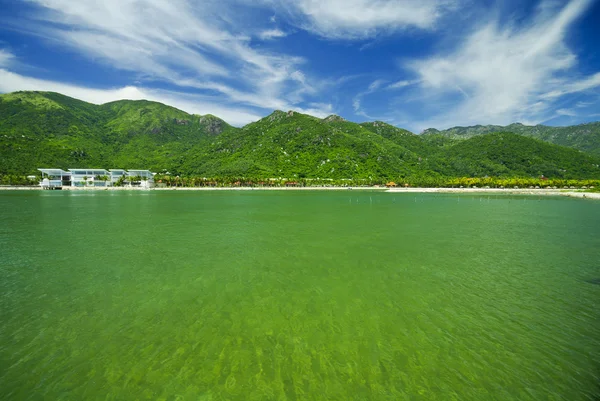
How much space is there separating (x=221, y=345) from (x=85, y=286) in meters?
9.34

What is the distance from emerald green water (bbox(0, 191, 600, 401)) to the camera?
6664 mm

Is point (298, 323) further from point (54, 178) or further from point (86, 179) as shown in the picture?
point (54, 178)

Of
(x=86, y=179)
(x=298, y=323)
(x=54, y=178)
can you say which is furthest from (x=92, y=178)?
(x=298, y=323)

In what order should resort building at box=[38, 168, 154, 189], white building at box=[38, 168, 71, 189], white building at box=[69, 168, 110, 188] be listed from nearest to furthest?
white building at box=[38, 168, 71, 189]
resort building at box=[38, 168, 154, 189]
white building at box=[69, 168, 110, 188]

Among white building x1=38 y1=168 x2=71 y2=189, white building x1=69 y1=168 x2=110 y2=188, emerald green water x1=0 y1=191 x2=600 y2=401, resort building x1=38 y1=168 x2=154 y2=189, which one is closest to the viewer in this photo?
emerald green water x1=0 y1=191 x2=600 y2=401

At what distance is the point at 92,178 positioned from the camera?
5763 inches

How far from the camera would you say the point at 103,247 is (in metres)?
21.5

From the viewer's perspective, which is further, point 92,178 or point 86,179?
point 92,178

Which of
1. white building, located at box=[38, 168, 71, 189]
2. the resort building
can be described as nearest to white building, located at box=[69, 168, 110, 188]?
the resort building

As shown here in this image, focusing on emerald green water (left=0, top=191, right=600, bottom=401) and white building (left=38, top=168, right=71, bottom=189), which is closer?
emerald green water (left=0, top=191, right=600, bottom=401)

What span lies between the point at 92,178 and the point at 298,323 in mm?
176033

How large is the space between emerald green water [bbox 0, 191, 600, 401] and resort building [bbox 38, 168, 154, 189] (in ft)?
480

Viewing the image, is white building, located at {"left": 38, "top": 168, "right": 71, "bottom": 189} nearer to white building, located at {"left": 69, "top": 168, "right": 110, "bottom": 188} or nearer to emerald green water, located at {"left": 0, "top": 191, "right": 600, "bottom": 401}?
white building, located at {"left": 69, "top": 168, "right": 110, "bottom": 188}

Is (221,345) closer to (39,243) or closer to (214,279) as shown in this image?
(214,279)
